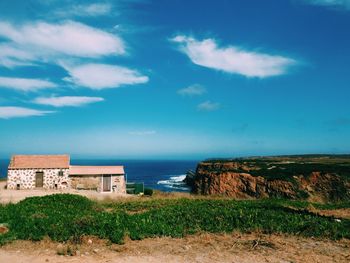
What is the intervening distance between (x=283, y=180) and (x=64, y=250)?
36011mm

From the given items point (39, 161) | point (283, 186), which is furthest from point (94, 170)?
point (283, 186)

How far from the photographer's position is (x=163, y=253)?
9961mm

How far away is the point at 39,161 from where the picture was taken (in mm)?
35344

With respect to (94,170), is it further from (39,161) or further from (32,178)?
(32,178)

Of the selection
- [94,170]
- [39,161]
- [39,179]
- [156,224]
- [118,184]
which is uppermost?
[39,161]

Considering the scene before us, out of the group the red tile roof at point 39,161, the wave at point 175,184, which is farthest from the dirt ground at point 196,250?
the wave at point 175,184

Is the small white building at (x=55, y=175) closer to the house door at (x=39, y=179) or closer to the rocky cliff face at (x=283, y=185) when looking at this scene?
the house door at (x=39, y=179)

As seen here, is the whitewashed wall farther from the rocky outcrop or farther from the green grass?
the green grass

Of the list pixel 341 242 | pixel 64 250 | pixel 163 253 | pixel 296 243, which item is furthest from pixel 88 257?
pixel 341 242

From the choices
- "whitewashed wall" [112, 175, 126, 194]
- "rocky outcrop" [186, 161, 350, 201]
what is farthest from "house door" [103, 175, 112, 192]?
"rocky outcrop" [186, 161, 350, 201]

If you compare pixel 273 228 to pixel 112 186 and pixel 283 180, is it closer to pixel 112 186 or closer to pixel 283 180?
pixel 112 186

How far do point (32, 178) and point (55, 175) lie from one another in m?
2.27

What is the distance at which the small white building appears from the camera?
3431 centimetres

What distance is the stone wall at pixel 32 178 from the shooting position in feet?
112
